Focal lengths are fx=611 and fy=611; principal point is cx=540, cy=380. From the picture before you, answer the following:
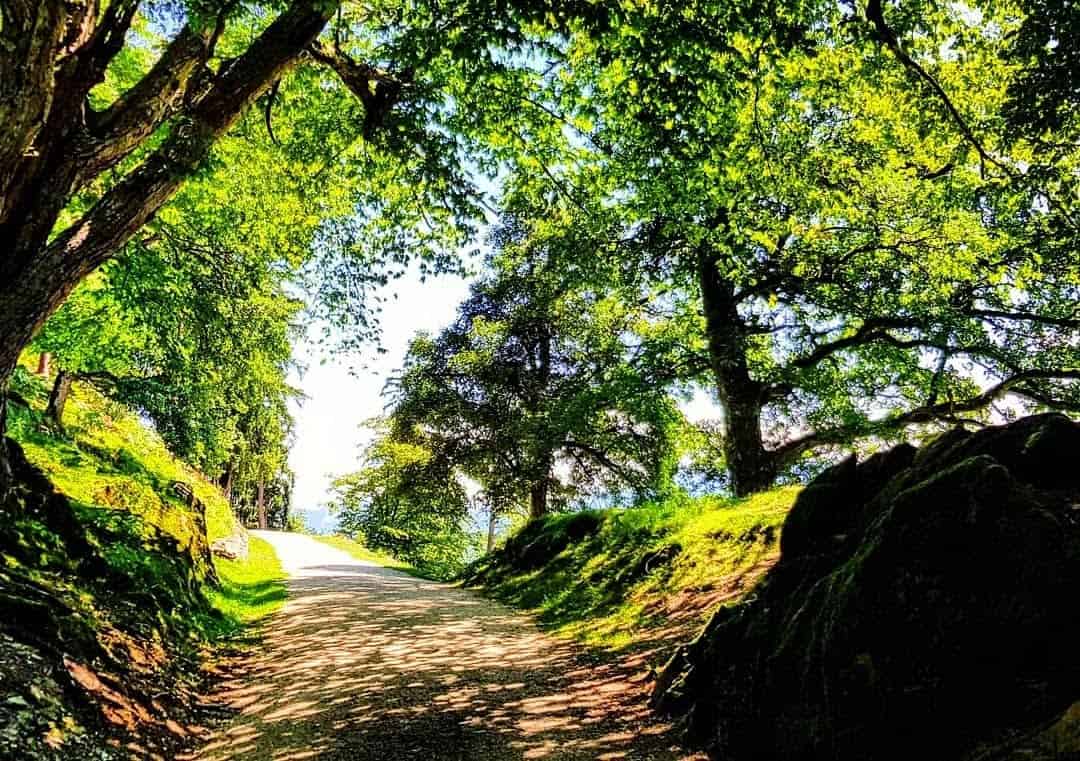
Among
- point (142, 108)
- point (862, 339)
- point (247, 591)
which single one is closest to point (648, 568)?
point (862, 339)

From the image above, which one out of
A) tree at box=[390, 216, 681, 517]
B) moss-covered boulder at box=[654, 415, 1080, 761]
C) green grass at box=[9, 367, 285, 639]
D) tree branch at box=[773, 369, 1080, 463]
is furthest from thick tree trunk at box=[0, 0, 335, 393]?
tree at box=[390, 216, 681, 517]

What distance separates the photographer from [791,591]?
6.00 meters

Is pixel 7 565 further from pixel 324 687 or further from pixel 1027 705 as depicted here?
pixel 1027 705

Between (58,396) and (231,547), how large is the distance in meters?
9.42

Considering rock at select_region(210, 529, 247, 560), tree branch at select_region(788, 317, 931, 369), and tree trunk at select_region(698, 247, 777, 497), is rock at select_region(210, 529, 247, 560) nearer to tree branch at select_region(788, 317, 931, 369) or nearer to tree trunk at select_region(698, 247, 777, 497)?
tree trunk at select_region(698, 247, 777, 497)

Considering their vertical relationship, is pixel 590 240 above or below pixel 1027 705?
above

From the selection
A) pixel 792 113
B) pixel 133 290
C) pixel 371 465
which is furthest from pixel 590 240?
pixel 371 465

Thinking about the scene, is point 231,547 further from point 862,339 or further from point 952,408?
point 952,408

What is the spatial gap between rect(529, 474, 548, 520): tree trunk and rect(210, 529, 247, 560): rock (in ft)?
36.9

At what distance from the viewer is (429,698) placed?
7.52m

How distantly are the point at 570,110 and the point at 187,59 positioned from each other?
5408 millimetres

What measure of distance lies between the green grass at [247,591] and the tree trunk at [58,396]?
17.1 ft

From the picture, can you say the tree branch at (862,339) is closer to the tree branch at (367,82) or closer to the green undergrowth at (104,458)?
the tree branch at (367,82)

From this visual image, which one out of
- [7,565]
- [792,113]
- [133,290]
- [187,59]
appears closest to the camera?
[7,565]
